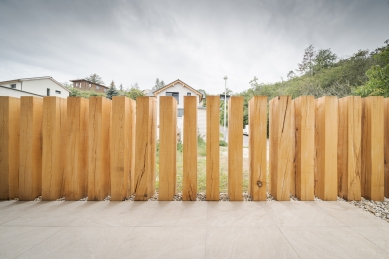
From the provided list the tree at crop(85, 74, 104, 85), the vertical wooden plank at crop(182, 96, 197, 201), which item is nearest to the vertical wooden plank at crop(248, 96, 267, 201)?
the vertical wooden plank at crop(182, 96, 197, 201)

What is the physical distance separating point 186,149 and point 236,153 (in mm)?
587

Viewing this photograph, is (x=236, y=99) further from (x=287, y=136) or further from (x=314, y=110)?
(x=314, y=110)

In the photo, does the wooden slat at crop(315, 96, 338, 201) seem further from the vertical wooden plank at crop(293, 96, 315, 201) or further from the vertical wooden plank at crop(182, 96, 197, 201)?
the vertical wooden plank at crop(182, 96, 197, 201)

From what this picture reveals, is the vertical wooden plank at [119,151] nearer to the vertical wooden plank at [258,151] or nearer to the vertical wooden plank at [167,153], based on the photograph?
the vertical wooden plank at [167,153]

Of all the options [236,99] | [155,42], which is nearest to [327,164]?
[236,99]

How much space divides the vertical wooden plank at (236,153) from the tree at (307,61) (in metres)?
39.9

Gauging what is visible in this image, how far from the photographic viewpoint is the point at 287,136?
1.77 metres

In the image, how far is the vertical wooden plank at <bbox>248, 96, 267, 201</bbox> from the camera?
1.76 metres

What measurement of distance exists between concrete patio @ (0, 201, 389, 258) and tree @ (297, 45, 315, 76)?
4023 centimetres

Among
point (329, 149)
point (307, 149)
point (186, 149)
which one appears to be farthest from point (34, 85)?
point (329, 149)

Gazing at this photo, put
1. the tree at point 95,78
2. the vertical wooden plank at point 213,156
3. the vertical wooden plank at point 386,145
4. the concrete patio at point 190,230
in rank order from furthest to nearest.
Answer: the tree at point 95,78 < the vertical wooden plank at point 386,145 < the vertical wooden plank at point 213,156 < the concrete patio at point 190,230

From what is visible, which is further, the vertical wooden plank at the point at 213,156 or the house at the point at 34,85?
the house at the point at 34,85

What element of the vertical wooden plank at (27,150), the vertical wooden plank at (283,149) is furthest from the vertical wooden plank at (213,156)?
the vertical wooden plank at (27,150)

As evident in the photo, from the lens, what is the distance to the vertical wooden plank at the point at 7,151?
5.96ft
